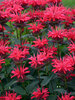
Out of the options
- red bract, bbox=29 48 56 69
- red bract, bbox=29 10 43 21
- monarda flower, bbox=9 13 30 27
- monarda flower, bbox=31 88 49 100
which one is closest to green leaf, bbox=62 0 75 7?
red bract, bbox=29 10 43 21

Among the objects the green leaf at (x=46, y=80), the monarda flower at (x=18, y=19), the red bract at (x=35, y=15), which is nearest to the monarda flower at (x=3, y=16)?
the monarda flower at (x=18, y=19)

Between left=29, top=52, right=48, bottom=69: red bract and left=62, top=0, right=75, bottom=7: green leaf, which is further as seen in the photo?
left=62, top=0, right=75, bottom=7: green leaf

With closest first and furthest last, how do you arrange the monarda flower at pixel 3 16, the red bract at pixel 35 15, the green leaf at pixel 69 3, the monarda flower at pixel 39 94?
the monarda flower at pixel 39 94 → the monarda flower at pixel 3 16 → the red bract at pixel 35 15 → the green leaf at pixel 69 3

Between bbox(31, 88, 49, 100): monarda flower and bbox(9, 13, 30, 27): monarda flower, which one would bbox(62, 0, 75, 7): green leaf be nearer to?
bbox(9, 13, 30, 27): monarda flower

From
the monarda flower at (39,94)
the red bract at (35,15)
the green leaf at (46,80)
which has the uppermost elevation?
the red bract at (35,15)

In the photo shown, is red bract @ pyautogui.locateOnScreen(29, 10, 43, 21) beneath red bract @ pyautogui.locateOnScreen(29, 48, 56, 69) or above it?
above

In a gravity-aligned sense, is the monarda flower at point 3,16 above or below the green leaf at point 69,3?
above

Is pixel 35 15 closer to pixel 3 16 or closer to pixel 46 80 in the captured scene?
pixel 3 16

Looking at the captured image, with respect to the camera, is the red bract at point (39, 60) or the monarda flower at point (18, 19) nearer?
the red bract at point (39, 60)

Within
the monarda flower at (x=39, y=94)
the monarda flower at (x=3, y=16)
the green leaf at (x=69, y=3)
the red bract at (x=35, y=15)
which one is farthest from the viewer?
the green leaf at (x=69, y=3)

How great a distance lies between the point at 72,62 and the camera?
3.56ft

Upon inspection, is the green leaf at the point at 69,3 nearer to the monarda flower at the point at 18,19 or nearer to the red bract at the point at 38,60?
the monarda flower at the point at 18,19

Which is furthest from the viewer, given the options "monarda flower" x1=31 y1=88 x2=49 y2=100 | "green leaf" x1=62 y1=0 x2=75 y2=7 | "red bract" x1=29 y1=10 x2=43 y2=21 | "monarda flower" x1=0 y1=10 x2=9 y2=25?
"green leaf" x1=62 y1=0 x2=75 y2=7

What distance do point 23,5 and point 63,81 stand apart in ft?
2.49
